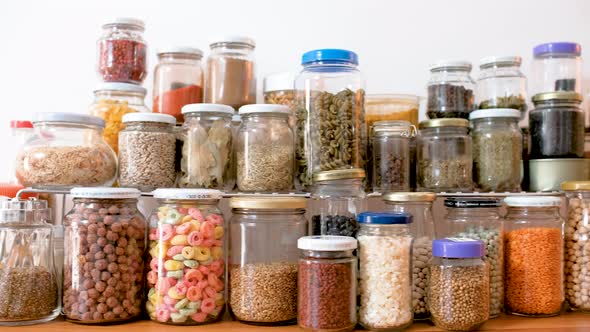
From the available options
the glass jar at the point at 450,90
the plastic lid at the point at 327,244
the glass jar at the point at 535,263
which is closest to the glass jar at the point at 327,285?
the plastic lid at the point at 327,244

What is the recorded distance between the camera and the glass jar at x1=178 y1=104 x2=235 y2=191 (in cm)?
127

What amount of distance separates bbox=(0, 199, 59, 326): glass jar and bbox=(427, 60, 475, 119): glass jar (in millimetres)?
982

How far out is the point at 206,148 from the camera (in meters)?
1.27

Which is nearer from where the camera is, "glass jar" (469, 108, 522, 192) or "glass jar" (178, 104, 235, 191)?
"glass jar" (178, 104, 235, 191)

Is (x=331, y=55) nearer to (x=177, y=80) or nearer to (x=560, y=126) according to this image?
(x=177, y=80)

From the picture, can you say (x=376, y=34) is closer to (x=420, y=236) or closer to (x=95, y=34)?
(x=420, y=236)

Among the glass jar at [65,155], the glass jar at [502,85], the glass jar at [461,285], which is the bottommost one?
the glass jar at [461,285]

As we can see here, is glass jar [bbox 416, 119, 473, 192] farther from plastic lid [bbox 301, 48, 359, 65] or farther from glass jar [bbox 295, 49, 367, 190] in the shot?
plastic lid [bbox 301, 48, 359, 65]

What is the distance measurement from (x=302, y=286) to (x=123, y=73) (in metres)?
0.71

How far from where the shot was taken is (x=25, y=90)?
1558mm

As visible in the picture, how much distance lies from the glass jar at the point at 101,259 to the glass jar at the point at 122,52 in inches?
14.9

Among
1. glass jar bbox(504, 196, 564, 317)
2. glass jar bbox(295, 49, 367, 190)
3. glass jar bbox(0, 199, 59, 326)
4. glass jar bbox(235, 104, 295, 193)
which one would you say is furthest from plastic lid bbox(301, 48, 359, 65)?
glass jar bbox(0, 199, 59, 326)

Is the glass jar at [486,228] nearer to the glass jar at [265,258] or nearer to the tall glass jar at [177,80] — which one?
the glass jar at [265,258]

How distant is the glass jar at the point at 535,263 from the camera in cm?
127
